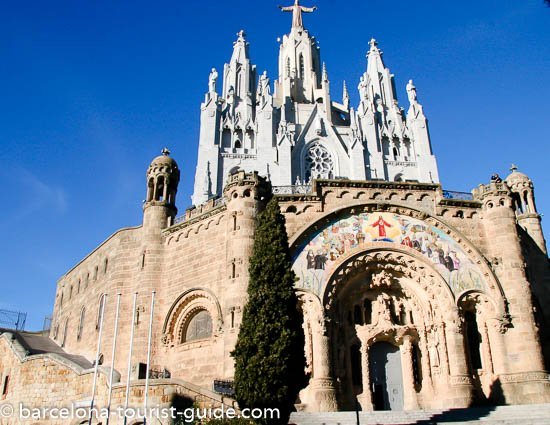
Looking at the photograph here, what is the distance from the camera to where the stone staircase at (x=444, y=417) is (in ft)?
59.0

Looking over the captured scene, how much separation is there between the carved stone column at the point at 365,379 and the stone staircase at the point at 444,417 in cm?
287

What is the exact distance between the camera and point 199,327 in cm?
2419

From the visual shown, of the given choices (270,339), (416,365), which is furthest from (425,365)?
(270,339)

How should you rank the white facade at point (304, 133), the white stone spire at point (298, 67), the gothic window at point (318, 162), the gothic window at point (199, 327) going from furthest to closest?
1. the white stone spire at point (298, 67)
2. the gothic window at point (318, 162)
3. the white facade at point (304, 133)
4. the gothic window at point (199, 327)

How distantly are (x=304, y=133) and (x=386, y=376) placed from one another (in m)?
32.3

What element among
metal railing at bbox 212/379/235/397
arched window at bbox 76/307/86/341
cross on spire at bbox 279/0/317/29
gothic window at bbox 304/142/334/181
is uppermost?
cross on spire at bbox 279/0/317/29

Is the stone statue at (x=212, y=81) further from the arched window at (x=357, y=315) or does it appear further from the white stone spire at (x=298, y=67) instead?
the arched window at (x=357, y=315)

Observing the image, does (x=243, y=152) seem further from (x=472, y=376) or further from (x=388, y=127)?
(x=472, y=376)

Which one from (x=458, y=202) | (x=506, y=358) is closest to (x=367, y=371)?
(x=506, y=358)

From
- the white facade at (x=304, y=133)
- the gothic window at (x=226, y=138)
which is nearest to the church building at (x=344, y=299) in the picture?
the white facade at (x=304, y=133)

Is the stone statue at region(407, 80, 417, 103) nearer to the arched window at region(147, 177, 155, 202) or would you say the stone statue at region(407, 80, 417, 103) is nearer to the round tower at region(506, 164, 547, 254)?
the round tower at region(506, 164, 547, 254)

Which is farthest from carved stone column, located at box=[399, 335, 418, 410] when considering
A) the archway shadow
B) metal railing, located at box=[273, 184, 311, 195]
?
metal railing, located at box=[273, 184, 311, 195]

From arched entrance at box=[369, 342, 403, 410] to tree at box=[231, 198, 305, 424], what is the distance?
7892 millimetres

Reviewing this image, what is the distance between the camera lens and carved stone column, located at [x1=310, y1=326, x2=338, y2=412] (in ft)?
66.7
